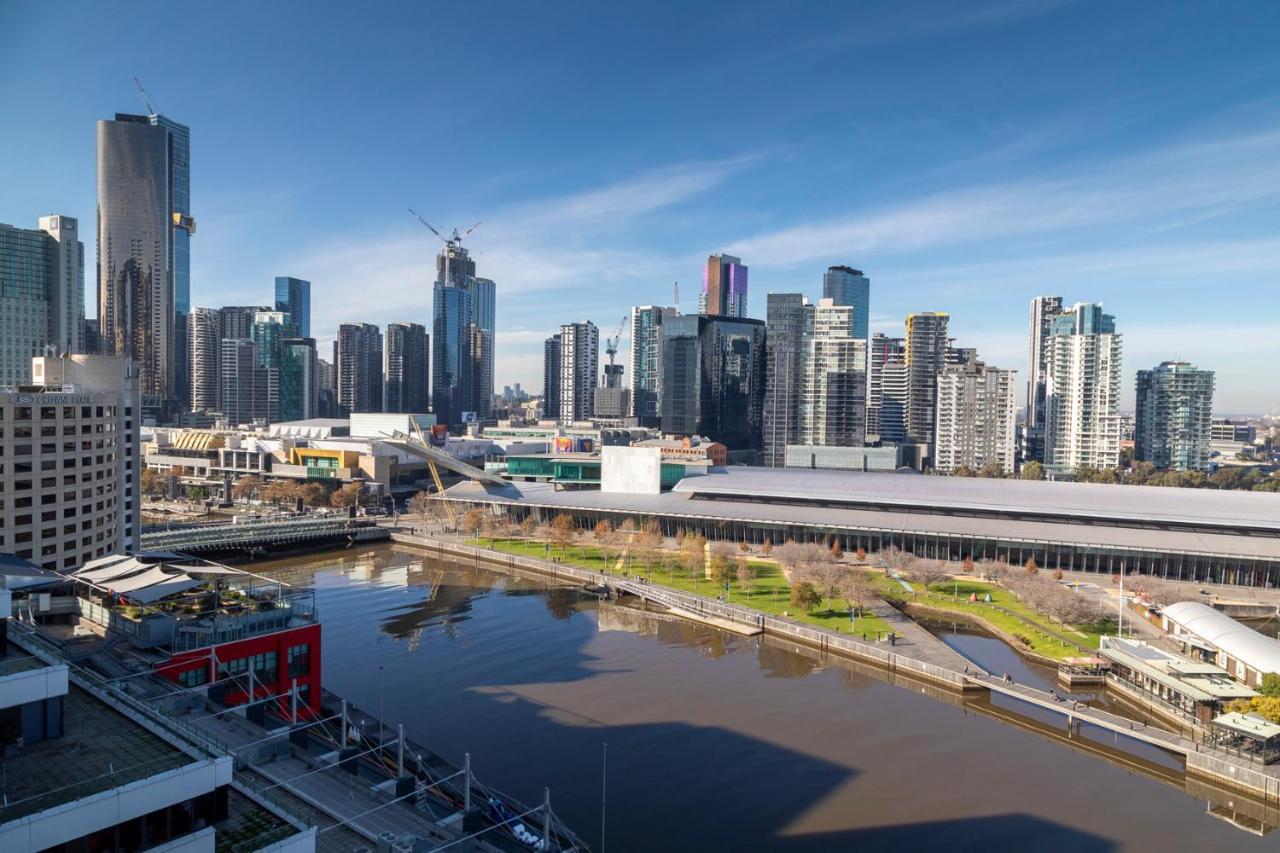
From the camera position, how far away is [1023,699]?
26094 mm

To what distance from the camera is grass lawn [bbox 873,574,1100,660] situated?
105 feet

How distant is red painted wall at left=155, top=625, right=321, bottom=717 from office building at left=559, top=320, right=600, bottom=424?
569 feet

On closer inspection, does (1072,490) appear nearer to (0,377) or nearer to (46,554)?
(46,554)

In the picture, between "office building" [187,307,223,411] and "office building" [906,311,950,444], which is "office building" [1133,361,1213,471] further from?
"office building" [187,307,223,411]

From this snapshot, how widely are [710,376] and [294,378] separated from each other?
92.2 metres

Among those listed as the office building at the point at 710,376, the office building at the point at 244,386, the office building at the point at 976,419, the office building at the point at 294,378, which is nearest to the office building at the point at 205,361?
the office building at the point at 244,386

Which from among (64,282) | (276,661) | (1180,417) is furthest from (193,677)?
(64,282)

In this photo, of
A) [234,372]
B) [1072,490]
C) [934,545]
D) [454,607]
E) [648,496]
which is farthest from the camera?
[234,372]

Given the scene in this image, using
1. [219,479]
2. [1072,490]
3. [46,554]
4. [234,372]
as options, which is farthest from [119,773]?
[234,372]

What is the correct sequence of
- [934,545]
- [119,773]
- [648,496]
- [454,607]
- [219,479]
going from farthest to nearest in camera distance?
[219,479] → [648,496] → [934,545] → [454,607] → [119,773]

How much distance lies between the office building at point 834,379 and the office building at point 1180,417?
1684 inches

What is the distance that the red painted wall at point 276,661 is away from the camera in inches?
706

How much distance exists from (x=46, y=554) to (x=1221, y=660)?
4442cm

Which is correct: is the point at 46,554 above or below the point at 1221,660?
above
